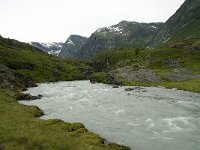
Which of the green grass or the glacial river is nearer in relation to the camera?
the green grass

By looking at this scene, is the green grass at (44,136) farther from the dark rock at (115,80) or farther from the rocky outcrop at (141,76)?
the rocky outcrop at (141,76)

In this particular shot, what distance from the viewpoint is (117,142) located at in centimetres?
4647

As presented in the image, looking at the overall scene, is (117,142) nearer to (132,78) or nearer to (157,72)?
(132,78)

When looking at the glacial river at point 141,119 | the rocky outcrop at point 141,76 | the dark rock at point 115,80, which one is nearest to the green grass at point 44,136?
the glacial river at point 141,119

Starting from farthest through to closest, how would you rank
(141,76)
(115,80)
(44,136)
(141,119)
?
(115,80)
(141,76)
(141,119)
(44,136)

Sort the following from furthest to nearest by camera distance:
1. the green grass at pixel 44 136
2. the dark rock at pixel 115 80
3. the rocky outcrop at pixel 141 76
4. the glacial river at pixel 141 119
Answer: the rocky outcrop at pixel 141 76, the dark rock at pixel 115 80, the glacial river at pixel 141 119, the green grass at pixel 44 136

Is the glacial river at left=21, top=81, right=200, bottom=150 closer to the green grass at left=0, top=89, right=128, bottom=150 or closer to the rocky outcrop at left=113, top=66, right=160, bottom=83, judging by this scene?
the green grass at left=0, top=89, right=128, bottom=150

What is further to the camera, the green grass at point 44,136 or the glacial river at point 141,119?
the glacial river at point 141,119

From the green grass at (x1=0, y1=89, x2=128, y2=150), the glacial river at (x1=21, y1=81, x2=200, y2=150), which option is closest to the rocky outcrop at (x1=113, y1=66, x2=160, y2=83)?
the glacial river at (x1=21, y1=81, x2=200, y2=150)

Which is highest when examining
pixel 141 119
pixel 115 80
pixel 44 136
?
pixel 115 80

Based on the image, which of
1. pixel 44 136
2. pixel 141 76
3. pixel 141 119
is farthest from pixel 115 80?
pixel 44 136

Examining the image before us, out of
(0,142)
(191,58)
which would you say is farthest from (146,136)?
(191,58)

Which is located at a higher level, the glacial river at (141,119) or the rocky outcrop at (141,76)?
the rocky outcrop at (141,76)

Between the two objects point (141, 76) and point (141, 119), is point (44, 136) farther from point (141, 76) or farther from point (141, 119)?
point (141, 76)
